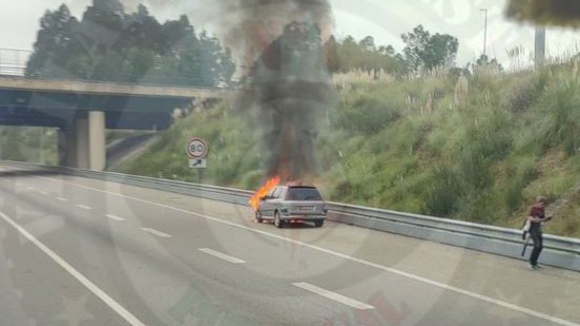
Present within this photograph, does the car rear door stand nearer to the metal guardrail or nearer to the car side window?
the car side window

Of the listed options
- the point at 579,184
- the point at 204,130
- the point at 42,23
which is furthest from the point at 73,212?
the point at 42,23

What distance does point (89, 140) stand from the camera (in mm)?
52375

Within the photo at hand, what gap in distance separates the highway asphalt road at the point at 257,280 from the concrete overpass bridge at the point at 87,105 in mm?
27548

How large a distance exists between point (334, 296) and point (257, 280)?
5.16ft

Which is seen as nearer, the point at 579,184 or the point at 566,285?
the point at 566,285

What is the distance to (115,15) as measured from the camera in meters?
64.9

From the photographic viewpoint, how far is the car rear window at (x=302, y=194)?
18.7 meters

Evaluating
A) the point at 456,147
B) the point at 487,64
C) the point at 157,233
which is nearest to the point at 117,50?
the point at 487,64

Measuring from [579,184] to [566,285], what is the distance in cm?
616

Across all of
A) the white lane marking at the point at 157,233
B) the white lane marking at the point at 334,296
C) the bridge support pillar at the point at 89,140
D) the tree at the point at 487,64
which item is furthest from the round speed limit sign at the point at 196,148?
the bridge support pillar at the point at 89,140

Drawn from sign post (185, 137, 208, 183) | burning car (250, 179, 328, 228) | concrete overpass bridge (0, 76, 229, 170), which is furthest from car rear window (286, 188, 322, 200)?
concrete overpass bridge (0, 76, 229, 170)

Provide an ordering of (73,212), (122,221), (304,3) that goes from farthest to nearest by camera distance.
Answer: (73,212)
(122,221)
(304,3)

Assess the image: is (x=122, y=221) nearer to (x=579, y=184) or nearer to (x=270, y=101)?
(x=270, y=101)

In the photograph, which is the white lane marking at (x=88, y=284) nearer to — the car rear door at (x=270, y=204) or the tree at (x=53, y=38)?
the car rear door at (x=270, y=204)
